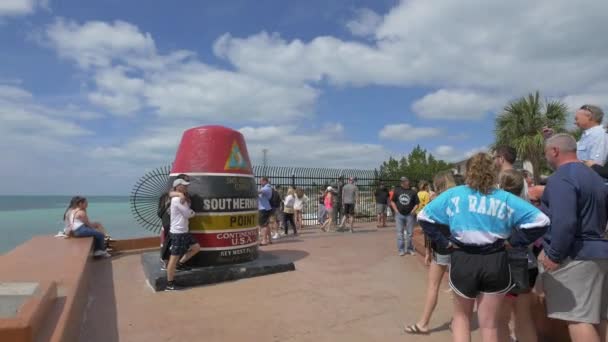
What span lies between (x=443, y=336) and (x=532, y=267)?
1383 mm

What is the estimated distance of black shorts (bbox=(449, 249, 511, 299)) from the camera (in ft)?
9.66

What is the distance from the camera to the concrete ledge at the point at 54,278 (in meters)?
3.36

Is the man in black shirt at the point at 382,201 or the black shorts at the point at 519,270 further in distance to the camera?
the man in black shirt at the point at 382,201

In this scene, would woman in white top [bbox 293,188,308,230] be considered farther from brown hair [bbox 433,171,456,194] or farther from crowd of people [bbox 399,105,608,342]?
crowd of people [bbox 399,105,608,342]

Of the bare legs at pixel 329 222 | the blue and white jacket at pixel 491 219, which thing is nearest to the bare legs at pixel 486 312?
the blue and white jacket at pixel 491 219

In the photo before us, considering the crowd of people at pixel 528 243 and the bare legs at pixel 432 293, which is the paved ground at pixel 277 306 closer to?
the bare legs at pixel 432 293

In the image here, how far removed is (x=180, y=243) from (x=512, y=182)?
463 cm

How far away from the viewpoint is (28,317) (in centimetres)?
294

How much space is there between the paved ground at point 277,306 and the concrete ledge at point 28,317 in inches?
41.5

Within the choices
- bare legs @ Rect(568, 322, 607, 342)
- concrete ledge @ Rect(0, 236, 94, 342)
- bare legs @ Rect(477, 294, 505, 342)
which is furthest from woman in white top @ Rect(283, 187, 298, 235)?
bare legs @ Rect(568, 322, 607, 342)

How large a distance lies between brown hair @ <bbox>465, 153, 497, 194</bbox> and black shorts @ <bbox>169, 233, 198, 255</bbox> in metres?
4.46

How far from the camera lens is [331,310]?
522cm

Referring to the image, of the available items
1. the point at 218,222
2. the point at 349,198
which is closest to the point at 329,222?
the point at 349,198

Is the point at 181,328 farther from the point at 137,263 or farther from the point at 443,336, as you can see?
the point at 137,263
